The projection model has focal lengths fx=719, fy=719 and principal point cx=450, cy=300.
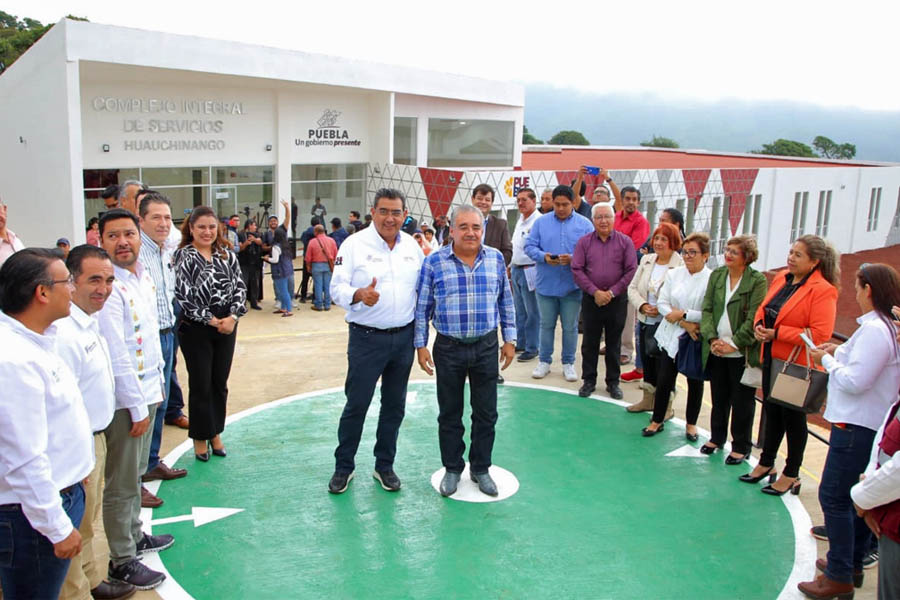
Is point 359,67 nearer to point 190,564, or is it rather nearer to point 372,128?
point 372,128

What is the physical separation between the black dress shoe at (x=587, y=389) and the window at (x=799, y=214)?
27.1 meters

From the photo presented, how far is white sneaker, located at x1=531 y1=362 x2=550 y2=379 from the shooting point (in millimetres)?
7687

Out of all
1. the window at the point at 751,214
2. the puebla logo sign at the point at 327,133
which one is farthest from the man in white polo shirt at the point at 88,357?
the window at the point at 751,214

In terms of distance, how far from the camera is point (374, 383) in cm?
497

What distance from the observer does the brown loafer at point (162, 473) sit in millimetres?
A: 5125

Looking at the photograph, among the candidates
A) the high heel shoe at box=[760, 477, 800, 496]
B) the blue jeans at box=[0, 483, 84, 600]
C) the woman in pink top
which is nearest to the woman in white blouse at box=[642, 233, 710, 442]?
the high heel shoe at box=[760, 477, 800, 496]

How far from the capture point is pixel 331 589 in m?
3.91

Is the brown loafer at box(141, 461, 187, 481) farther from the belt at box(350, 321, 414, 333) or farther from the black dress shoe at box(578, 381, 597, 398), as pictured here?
the black dress shoe at box(578, 381, 597, 398)

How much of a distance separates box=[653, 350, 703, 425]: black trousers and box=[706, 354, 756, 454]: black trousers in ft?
0.81

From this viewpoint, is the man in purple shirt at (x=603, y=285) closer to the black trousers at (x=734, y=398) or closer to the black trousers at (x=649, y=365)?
the black trousers at (x=649, y=365)

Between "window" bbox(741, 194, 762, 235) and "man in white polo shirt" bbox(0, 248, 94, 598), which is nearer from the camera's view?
"man in white polo shirt" bbox(0, 248, 94, 598)

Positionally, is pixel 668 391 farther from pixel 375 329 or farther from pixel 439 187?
pixel 439 187

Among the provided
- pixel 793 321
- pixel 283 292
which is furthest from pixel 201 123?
pixel 793 321

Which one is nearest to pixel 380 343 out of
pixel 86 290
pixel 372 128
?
pixel 86 290
